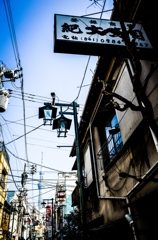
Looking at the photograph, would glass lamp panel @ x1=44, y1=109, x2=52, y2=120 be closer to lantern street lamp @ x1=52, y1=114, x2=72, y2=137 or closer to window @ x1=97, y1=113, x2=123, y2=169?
lantern street lamp @ x1=52, y1=114, x2=72, y2=137

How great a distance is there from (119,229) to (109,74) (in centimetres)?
813

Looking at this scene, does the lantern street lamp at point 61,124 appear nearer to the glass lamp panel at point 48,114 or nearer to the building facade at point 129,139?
the glass lamp panel at point 48,114

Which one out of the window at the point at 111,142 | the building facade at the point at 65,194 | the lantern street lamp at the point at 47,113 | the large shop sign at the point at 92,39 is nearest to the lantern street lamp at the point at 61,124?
the lantern street lamp at the point at 47,113

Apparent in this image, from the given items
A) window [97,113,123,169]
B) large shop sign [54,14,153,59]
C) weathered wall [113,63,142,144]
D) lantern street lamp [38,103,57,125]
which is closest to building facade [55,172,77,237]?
window [97,113,123,169]

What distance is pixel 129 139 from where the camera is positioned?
6.69m

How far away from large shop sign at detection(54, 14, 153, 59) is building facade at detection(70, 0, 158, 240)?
0.40 m

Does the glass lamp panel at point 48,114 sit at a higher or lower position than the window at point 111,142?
higher

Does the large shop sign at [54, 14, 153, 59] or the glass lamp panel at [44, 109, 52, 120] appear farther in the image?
the glass lamp panel at [44, 109, 52, 120]

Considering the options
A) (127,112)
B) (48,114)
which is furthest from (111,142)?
(48,114)

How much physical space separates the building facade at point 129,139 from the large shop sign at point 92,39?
40 cm

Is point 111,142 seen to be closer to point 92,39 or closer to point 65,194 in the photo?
point 92,39

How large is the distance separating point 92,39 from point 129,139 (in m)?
4.06

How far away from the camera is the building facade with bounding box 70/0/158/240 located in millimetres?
4625

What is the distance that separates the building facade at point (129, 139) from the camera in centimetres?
462
